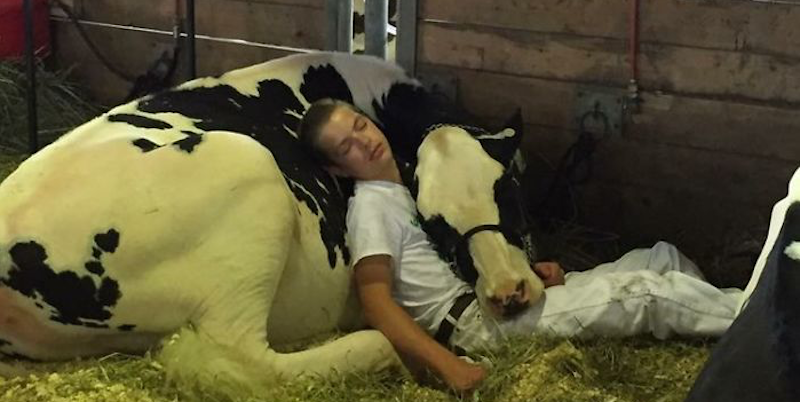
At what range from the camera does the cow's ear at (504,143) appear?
2426 millimetres

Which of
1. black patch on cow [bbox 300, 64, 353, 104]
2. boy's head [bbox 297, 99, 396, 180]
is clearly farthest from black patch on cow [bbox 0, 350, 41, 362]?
black patch on cow [bbox 300, 64, 353, 104]

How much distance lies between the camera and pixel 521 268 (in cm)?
220

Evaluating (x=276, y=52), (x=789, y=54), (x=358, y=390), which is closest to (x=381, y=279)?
(x=358, y=390)

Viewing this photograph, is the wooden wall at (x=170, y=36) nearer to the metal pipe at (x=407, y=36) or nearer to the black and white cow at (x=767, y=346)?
the metal pipe at (x=407, y=36)

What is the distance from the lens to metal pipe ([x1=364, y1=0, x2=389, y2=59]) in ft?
10.4

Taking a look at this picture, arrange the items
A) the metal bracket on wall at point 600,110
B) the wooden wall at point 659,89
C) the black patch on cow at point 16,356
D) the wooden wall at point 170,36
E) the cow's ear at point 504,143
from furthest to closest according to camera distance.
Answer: the wooden wall at point 170,36
the metal bracket on wall at point 600,110
the wooden wall at point 659,89
the cow's ear at point 504,143
the black patch on cow at point 16,356

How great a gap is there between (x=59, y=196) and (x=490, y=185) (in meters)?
0.87

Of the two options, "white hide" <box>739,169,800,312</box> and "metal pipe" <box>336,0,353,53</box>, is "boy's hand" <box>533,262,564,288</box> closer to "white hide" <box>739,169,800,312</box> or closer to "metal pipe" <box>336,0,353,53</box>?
"white hide" <box>739,169,800,312</box>

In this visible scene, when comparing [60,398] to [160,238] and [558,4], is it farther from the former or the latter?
[558,4]

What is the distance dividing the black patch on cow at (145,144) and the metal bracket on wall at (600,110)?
1.20m

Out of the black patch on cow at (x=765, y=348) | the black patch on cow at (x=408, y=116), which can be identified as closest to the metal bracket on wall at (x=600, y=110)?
the black patch on cow at (x=408, y=116)

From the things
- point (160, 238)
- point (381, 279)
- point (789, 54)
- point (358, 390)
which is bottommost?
point (358, 390)

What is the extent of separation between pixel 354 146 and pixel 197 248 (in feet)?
1.50

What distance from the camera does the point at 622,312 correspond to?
2156mm
